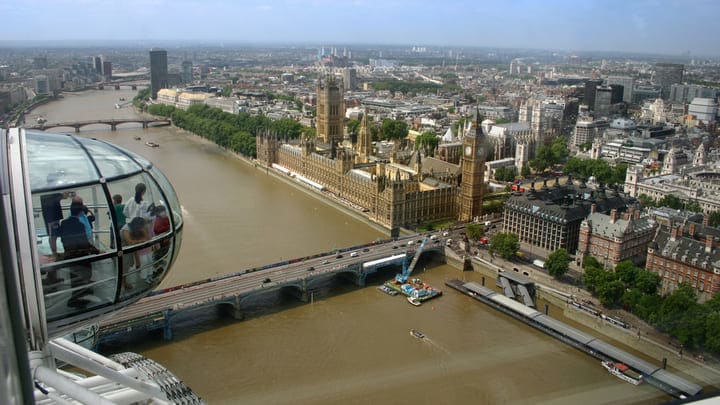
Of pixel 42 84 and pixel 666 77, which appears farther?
pixel 666 77

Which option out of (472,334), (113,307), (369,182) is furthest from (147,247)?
(369,182)

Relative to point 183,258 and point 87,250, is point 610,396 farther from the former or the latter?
point 183,258

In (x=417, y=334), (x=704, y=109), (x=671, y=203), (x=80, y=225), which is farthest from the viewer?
(x=704, y=109)

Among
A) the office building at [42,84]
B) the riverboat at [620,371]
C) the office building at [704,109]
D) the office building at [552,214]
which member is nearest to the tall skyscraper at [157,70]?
the office building at [42,84]

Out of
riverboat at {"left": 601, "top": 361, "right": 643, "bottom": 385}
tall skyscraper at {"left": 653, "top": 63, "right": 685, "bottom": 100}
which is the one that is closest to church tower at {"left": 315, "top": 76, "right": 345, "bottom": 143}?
tall skyscraper at {"left": 653, "top": 63, "right": 685, "bottom": 100}

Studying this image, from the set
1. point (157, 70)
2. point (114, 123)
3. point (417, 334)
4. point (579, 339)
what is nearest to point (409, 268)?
point (417, 334)

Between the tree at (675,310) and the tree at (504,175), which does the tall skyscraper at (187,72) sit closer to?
the tree at (504,175)

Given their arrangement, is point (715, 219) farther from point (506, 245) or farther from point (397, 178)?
point (397, 178)
